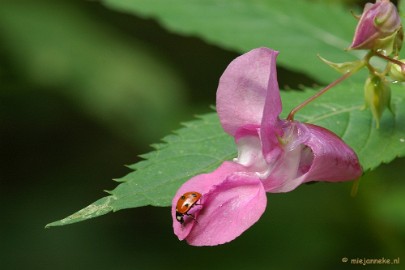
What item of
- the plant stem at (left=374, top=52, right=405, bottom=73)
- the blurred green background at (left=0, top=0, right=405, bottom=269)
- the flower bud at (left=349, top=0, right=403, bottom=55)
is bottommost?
the blurred green background at (left=0, top=0, right=405, bottom=269)

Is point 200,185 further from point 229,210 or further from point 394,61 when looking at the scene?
point 394,61

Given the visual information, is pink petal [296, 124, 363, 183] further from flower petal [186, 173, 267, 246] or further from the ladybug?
the ladybug

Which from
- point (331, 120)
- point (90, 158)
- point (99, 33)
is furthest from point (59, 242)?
point (331, 120)

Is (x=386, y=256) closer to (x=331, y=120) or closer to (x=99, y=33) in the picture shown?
(x=331, y=120)

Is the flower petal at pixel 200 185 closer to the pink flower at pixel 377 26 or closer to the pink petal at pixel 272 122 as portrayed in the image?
the pink petal at pixel 272 122

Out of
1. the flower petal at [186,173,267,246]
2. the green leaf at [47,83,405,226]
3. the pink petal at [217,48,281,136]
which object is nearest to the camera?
the flower petal at [186,173,267,246]

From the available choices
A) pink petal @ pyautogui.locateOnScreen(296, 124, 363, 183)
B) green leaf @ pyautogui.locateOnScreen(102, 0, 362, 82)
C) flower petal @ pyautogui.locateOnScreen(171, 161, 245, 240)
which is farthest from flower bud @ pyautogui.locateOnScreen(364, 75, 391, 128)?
green leaf @ pyautogui.locateOnScreen(102, 0, 362, 82)
